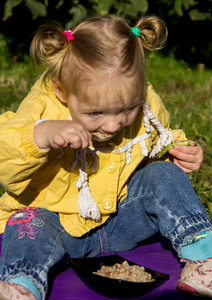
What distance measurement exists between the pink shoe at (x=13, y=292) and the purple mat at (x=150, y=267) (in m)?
0.16

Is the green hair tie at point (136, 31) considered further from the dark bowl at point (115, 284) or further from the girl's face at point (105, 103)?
the dark bowl at point (115, 284)

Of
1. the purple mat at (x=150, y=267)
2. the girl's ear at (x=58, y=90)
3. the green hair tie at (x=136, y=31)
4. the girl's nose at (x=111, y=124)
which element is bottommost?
the purple mat at (x=150, y=267)

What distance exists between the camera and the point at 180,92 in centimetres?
399

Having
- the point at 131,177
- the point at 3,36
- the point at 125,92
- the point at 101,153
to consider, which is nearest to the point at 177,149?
the point at 131,177

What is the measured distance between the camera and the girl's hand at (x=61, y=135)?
167 cm

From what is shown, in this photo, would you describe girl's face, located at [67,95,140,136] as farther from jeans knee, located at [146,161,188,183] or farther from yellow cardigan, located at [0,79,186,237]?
jeans knee, located at [146,161,188,183]

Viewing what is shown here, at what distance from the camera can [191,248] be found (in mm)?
1908

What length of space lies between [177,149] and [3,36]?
10.7 feet

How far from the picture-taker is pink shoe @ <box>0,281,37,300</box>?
170 centimetres

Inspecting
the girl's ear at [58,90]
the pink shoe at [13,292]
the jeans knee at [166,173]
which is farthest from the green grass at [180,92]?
the pink shoe at [13,292]

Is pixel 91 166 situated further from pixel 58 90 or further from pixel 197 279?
pixel 197 279

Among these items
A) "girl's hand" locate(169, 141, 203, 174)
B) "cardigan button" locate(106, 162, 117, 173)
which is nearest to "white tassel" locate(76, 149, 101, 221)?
"cardigan button" locate(106, 162, 117, 173)

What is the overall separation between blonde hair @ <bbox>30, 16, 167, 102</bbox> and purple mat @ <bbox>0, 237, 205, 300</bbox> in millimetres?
753

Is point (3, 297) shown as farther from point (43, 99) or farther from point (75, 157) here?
point (43, 99)
